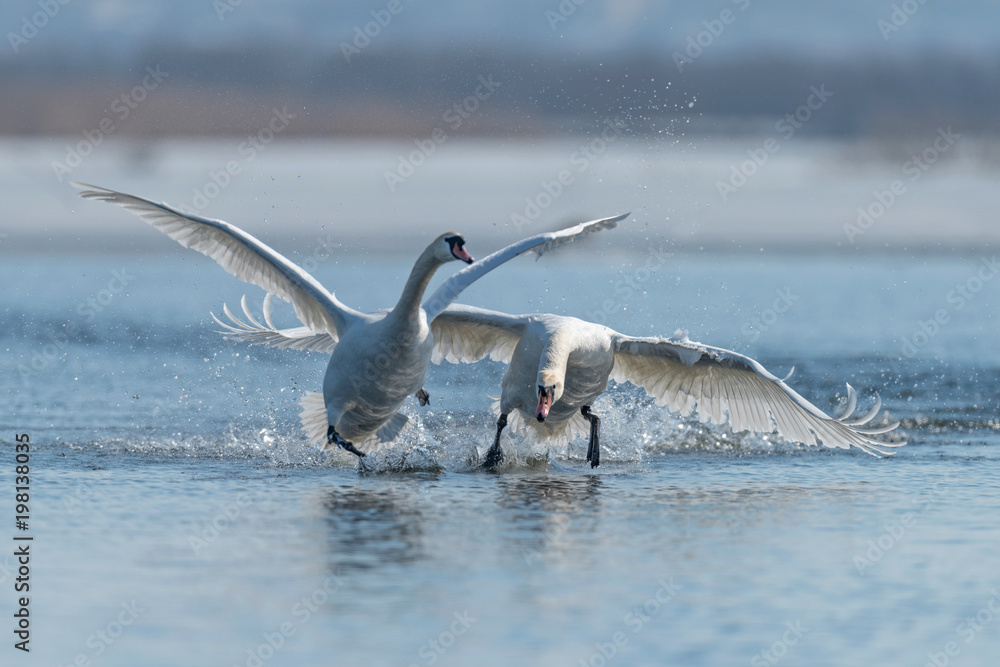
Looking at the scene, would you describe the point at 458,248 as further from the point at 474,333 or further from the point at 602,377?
the point at 474,333

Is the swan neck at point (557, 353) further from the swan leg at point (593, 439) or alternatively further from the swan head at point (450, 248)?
the swan head at point (450, 248)

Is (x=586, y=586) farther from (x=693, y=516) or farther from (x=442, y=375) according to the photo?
(x=442, y=375)

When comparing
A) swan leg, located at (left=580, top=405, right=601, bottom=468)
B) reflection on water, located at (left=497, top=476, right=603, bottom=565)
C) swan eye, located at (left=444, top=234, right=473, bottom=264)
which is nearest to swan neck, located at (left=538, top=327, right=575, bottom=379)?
reflection on water, located at (left=497, top=476, right=603, bottom=565)

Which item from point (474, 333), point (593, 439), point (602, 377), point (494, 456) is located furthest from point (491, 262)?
point (593, 439)

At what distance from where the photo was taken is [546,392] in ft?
36.9

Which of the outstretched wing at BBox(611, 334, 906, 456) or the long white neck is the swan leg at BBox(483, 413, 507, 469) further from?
the long white neck

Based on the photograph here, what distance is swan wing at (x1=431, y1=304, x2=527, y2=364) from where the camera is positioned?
41.5ft

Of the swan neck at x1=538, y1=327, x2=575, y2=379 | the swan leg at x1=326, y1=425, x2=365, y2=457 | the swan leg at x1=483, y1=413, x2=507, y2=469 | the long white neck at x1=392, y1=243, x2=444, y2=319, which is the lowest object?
the swan leg at x1=483, y1=413, x2=507, y2=469

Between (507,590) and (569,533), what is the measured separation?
1625 millimetres

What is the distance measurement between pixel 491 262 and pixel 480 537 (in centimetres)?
246

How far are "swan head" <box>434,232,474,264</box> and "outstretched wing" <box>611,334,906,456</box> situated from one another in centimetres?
237

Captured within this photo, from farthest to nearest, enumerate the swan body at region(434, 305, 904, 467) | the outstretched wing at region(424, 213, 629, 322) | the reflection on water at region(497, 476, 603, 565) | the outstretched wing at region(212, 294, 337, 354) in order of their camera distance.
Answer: the outstretched wing at region(212, 294, 337, 354), the swan body at region(434, 305, 904, 467), the outstretched wing at region(424, 213, 629, 322), the reflection on water at region(497, 476, 603, 565)

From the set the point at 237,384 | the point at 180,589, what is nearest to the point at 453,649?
the point at 180,589

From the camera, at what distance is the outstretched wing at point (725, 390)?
11.9 meters
